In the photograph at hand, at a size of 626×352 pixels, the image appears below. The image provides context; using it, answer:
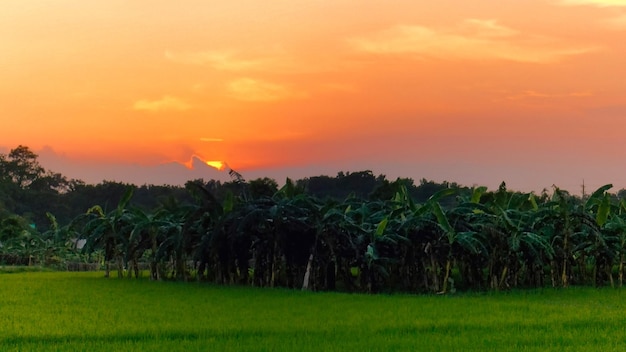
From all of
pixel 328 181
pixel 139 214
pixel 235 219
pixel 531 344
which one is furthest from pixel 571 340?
pixel 328 181

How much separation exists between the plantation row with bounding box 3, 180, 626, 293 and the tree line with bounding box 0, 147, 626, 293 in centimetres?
3

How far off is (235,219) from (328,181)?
4934 cm

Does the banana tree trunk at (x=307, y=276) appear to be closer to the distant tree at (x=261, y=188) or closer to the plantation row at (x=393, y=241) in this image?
the plantation row at (x=393, y=241)

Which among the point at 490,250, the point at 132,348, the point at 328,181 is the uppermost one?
the point at 328,181

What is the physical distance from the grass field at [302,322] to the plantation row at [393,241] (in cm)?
207

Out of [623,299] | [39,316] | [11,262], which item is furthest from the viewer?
[11,262]

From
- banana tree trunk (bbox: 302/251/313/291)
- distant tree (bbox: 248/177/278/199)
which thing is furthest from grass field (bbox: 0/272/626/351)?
distant tree (bbox: 248/177/278/199)

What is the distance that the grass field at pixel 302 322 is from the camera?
30.2 feet

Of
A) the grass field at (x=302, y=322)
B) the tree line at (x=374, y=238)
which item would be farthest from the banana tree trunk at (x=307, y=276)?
the grass field at (x=302, y=322)

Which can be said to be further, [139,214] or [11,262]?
[11,262]

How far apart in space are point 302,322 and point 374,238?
732 centimetres

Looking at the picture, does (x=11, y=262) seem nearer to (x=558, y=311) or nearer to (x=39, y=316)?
(x=39, y=316)

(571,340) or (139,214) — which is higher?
(139,214)

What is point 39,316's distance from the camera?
39.2ft
